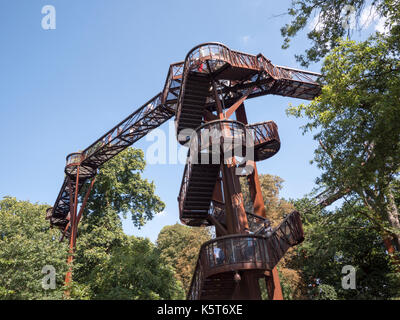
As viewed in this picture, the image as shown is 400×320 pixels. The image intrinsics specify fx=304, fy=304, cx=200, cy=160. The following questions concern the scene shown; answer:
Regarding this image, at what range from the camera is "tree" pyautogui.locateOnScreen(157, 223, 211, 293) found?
74.2ft

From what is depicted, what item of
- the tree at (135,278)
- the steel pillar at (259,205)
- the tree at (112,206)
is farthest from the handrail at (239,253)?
the tree at (112,206)

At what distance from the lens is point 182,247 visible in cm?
2867

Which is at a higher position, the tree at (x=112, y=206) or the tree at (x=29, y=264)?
the tree at (x=112, y=206)

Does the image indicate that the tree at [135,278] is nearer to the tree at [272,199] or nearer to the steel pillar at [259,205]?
the steel pillar at [259,205]

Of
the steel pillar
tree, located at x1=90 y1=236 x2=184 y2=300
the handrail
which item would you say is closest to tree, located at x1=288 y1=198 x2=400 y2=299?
the steel pillar

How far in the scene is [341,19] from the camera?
8.23 m

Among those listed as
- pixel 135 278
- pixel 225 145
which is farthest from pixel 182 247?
pixel 225 145

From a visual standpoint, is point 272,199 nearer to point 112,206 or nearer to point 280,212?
point 280,212

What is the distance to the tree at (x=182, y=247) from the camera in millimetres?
22612

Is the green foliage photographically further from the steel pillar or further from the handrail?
the handrail

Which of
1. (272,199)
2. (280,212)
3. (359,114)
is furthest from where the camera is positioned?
(272,199)

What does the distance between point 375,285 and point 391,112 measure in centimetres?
1433

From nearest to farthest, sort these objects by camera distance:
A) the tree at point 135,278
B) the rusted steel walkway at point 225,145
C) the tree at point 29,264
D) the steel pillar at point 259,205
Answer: the rusted steel walkway at point 225,145 → the steel pillar at point 259,205 → the tree at point 29,264 → the tree at point 135,278
